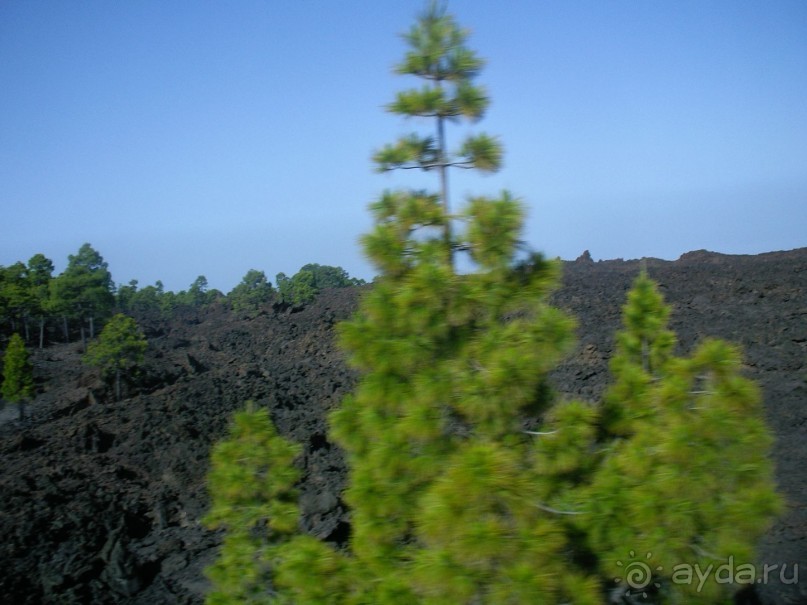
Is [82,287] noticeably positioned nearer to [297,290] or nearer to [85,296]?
[85,296]

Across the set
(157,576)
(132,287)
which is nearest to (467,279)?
(157,576)

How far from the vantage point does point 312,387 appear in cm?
2128

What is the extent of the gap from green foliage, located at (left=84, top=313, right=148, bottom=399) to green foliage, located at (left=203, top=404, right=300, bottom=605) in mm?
17023

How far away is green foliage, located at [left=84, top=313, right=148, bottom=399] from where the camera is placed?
71.1ft

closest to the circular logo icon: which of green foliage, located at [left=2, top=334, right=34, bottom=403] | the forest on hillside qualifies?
the forest on hillside

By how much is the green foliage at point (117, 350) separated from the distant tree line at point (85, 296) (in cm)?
758

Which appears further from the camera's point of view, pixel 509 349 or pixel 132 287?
pixel 132 287

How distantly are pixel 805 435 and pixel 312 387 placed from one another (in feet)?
42.1

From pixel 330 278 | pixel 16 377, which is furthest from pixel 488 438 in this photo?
pixel 330 278

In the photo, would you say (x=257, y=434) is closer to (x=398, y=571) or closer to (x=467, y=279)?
(x=398, y=571)

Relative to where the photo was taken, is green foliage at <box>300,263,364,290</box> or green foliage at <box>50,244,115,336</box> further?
green foliage at <box>300,263,364,290</box>

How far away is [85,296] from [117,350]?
27.5 feet

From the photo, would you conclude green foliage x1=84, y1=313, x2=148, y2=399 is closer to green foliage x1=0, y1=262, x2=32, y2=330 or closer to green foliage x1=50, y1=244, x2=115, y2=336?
green foliage x1=50, y1=244, x2=115, y2=336

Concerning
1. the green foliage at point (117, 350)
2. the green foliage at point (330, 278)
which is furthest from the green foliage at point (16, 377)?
the green foliage at point (330, 278)
